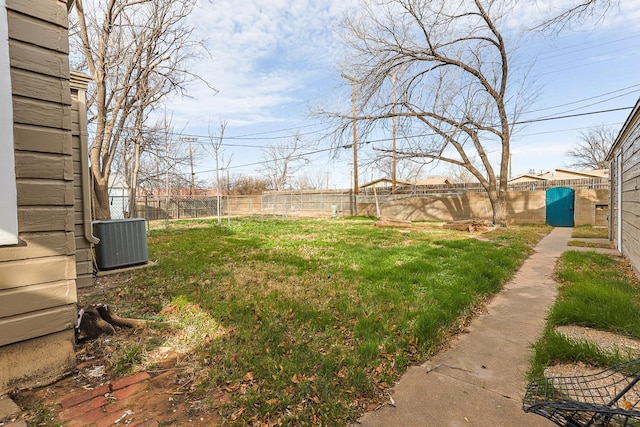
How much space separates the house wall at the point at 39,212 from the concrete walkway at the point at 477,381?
208cm

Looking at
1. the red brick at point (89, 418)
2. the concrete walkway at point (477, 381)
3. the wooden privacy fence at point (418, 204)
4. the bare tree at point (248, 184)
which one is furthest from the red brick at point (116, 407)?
the bare tree at point (248, 184)

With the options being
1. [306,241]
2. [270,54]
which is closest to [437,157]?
[306,241]

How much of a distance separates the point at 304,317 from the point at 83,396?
1729 mm

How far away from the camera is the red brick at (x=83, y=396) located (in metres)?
1.80

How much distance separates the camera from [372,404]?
1848 millimetres

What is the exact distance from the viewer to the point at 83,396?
73.4 inches

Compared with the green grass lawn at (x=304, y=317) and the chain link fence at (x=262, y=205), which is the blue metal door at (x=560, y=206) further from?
the chain link fence at (x=262, y=205)

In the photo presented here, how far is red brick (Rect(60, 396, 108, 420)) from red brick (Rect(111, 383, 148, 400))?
2.4 inches

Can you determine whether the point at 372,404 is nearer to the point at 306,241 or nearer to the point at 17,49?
the point at 17,49

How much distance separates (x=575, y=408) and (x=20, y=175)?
304 centimetres

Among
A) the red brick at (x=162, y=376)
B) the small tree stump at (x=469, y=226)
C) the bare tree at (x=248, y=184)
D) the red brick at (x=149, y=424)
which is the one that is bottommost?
the red brick at (x=162, y=376)

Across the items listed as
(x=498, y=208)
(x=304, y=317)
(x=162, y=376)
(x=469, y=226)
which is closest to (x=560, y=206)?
(x=498, y=208)

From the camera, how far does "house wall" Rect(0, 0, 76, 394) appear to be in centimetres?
189

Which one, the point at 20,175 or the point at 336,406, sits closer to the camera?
the point at 336,406
